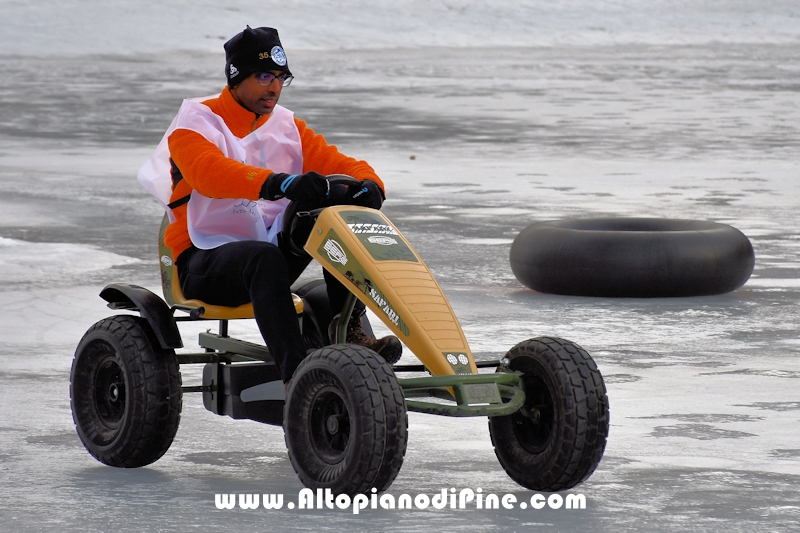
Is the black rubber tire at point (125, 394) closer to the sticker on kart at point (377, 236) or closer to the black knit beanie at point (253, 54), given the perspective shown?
the sticker on kart at point (377, 236)

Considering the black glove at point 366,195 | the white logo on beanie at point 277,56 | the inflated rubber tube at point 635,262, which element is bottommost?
the inflated rubber tube at point 635,262

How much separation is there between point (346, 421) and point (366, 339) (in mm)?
670

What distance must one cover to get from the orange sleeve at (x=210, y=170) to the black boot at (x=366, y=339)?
569 mm

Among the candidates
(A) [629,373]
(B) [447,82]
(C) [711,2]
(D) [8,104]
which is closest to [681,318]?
(A) [629,373]

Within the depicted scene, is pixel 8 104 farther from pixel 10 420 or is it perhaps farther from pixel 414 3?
pixel 414 3

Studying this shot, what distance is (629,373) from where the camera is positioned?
750 cm

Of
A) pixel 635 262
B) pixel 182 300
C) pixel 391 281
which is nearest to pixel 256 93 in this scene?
pixel 182 300

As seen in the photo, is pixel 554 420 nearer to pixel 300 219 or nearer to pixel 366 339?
pixel 366 339

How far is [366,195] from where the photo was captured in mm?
5520

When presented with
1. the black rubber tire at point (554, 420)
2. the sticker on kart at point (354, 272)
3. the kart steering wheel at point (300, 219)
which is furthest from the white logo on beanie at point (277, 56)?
the black rubber tire at point (554, 420)

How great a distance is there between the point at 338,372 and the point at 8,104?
23.7 meters

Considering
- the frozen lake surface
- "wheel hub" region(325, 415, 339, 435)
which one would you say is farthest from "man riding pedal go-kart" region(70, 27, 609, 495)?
the frozen lake surface

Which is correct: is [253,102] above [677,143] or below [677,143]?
above

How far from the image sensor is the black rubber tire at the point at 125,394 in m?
5.59
